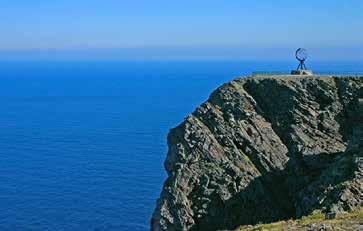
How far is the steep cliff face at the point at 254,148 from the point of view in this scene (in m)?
51.6

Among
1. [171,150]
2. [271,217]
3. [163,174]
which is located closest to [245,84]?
[171,150]

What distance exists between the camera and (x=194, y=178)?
52.8 m

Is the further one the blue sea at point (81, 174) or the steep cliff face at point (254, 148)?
the blue sea at point (81, 174)

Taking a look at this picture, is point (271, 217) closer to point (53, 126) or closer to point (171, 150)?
point (171, 150)

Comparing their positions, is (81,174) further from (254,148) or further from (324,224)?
(324,224)

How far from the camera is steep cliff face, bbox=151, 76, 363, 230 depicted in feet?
169

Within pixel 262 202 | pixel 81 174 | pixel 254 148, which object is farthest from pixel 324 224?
pixel 81 174

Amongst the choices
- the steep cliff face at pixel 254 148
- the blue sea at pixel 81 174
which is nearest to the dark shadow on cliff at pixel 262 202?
the steep cliff face at pixel 254 148

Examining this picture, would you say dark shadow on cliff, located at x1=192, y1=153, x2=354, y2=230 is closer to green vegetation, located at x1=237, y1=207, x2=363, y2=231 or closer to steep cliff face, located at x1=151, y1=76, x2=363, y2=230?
steep cliff face, located at x1=151, y1=76, x2=363, y2=230

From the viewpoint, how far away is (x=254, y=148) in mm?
54406

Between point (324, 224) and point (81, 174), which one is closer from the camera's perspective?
point (324, 224)

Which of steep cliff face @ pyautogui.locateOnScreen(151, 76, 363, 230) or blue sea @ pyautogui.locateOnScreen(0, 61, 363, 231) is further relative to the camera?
blue sea @ pyautogui.locateOnScreen(0, 61, 363, 231)

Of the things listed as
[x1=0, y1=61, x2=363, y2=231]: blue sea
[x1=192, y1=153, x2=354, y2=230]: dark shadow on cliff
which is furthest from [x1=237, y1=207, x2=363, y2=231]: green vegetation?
[x1=0, y1=61, x2=363, y2=231]: blue sea

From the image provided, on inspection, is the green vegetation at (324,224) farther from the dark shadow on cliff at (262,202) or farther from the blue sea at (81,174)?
the blue sea at (81,174)
